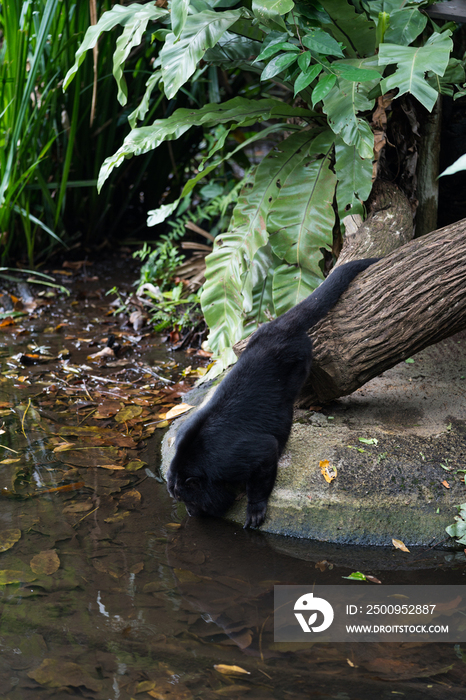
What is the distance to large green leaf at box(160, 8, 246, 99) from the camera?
2.77 meters

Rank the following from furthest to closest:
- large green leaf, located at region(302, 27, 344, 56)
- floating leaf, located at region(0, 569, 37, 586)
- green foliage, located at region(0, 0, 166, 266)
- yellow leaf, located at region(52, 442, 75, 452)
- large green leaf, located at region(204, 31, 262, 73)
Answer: green foliage, located at region(0, 0, 166, 266) < large green leaf, located at region(204, 31, 262, 73) < yellow leaf, located at region(52, 442, 75, 452) < large green leaf, located at region(302, 27, 344, 56) < floating leaf, located at region(0, 569, 37, 586)

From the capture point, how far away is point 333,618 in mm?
1831

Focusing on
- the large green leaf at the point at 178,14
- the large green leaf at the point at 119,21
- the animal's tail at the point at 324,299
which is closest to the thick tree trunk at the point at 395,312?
the animal's tail at the point at 324,299

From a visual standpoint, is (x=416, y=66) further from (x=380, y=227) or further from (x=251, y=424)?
(x=251, y=424)

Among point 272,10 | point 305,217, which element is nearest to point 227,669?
point 305,217

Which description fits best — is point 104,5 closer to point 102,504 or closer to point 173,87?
point 173,87

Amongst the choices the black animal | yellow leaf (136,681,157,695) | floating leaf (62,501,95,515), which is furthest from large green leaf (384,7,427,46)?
yellow leaf (136,681,157,695)

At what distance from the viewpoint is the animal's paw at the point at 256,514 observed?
7.51 ft

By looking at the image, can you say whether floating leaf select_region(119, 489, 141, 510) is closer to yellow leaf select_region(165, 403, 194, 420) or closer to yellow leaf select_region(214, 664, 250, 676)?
yellow leaf select_region(165, 403, 194, 420)

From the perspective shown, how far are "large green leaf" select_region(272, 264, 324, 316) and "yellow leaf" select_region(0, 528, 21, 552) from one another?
159 cm

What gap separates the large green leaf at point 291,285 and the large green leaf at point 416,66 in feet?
3.07

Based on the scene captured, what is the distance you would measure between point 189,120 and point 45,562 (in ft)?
7.57

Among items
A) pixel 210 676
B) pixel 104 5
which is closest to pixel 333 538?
pixel 210 676

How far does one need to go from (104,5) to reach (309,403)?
3341 mm
